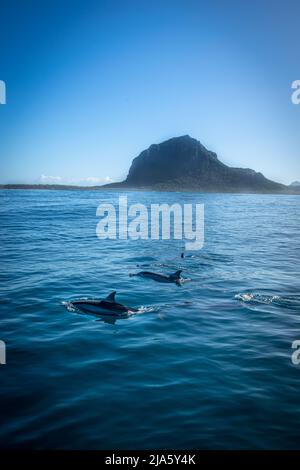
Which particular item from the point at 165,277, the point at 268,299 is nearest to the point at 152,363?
the point at 268,299

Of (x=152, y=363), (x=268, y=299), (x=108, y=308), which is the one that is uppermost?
(x=108, y=308)

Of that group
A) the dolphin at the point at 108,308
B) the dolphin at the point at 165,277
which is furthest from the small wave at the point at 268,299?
the dolphin at the point at 108,308

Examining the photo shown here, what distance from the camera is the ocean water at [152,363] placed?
643 centimetres

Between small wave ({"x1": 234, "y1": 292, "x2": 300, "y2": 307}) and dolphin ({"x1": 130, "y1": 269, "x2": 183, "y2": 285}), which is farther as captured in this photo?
dolphin ({"x1": 130, "y1": 269, "x2": 183, "y2": 285})

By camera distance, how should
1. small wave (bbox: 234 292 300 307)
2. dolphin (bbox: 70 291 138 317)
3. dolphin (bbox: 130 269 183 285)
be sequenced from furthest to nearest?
1. dolphin (bbox: 130 269 183 285)
2. small wave (bbox: 234 292 300 307)
3. dolphin (bbox: 70 291 138 317)

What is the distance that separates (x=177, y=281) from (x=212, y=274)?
307cm

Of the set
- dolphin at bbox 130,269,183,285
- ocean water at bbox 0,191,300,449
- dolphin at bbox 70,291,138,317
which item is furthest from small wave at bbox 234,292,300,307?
dolphin at bbox 70,291,138,317

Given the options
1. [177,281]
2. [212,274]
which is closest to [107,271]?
[177,281]

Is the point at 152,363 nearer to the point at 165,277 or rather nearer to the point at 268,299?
the point at 268,299

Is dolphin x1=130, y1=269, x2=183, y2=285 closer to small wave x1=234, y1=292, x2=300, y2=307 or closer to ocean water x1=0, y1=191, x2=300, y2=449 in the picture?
ocean water x1=0, y1=191, x2=300, y2=449

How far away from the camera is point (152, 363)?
29.6ft

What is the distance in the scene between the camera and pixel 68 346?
9836 millimetres

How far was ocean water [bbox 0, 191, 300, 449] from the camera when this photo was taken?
6.43 meters

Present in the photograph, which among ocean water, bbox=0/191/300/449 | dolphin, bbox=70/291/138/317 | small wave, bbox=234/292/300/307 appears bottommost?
ocean water, bbox=0/191/300/449
